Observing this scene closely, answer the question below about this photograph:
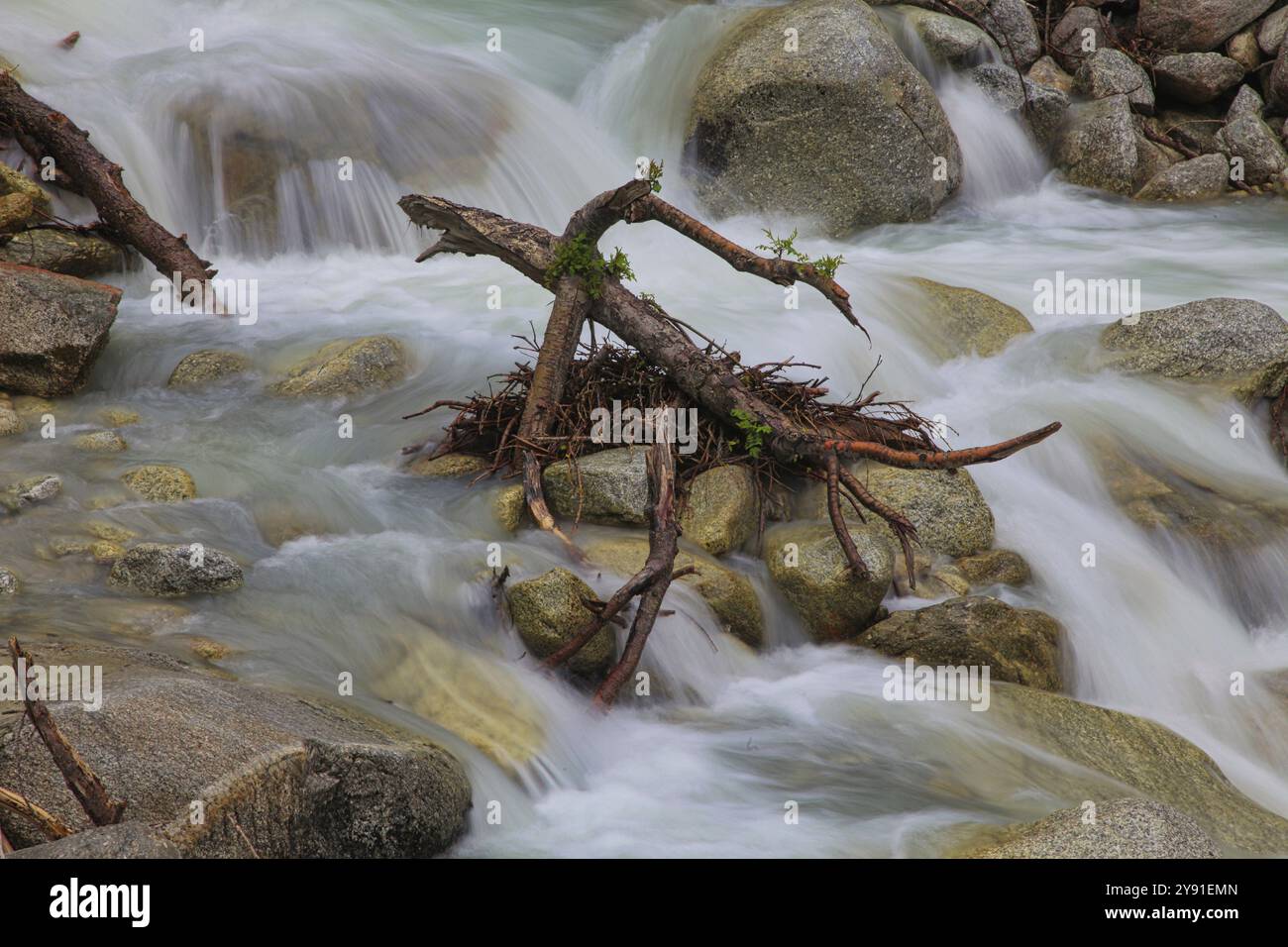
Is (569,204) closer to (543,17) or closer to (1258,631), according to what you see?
(543,17)

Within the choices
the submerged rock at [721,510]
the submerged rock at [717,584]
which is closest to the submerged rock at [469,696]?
the submerged rock at [717,584]

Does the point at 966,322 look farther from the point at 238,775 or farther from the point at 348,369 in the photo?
the point at 238,775

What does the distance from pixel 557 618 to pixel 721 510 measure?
1.42 meters

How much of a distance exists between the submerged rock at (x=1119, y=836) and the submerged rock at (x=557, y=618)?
203cm

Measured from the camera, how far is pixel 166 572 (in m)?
5.48

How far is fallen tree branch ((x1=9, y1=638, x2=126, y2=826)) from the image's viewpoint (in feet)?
9.64

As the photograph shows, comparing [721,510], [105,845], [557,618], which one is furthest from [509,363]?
[105,845]

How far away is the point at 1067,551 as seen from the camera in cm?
714

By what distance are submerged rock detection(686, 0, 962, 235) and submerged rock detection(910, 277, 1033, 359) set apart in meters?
2.72

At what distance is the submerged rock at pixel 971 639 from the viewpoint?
19.4 feet

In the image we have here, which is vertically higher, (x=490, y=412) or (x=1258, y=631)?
(x=490, y=412)

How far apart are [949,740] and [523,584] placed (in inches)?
82.0

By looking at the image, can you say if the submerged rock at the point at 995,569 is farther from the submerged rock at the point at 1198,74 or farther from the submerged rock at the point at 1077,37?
the submerged rock at the point at 1198,74

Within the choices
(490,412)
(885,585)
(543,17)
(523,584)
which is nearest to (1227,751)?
(885,585)
